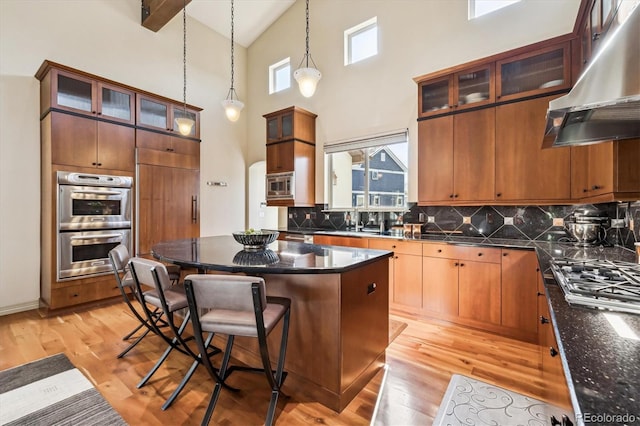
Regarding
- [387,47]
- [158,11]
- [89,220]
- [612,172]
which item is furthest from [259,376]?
[158,11]

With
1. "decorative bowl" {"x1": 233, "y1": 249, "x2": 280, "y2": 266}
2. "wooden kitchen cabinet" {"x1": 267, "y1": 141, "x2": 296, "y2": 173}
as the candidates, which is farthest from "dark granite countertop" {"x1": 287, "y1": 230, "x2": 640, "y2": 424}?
"wooden kitchen cabinet" {"x1": 267, "y1": 141, "x2": 296, "y2": 173}

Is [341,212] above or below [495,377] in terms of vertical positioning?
above


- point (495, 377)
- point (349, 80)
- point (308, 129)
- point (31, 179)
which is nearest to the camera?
point (495, 377)

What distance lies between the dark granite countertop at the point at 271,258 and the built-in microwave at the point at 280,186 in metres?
2.39

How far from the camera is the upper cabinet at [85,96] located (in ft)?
11.6

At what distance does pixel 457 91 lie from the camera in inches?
131

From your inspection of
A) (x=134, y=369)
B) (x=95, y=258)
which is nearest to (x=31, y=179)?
(x=95, y=258)

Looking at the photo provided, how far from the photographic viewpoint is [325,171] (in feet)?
16.5

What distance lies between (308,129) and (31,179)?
3792mm

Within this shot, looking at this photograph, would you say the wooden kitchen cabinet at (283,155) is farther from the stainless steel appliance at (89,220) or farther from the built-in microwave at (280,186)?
the stainless steel appliance at (89,220)

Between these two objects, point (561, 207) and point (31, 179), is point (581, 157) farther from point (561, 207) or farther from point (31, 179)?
point (31, 179)

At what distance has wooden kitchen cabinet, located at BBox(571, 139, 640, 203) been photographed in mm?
1929

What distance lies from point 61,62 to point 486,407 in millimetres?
5879

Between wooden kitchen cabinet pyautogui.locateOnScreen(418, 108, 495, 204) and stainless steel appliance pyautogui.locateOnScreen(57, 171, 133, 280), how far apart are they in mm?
3947
